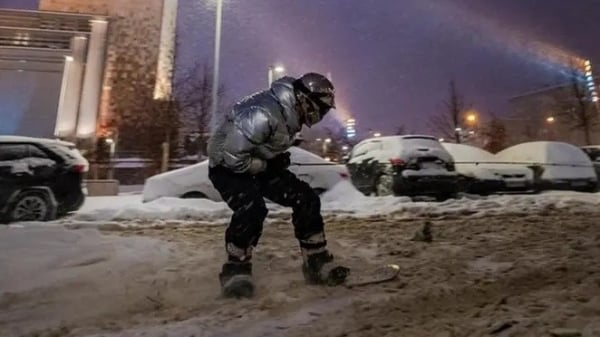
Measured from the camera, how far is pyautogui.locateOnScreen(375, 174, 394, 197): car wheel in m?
10.5

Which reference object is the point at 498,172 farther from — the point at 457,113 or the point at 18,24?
the point at 18,24

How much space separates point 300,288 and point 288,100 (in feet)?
4.41

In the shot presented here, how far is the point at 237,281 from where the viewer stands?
124 inches

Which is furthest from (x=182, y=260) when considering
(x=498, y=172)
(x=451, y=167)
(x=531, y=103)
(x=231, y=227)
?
(x=531, y=103)

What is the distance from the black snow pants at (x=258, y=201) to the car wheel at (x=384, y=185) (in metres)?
6.94

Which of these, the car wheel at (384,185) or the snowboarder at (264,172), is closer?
the snowboarder at (264,172)

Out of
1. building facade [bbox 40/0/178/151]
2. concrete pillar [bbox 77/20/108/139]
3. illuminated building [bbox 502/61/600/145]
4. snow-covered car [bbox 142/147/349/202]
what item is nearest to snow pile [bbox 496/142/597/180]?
snow-covered car [bbox 142/147/349/202]

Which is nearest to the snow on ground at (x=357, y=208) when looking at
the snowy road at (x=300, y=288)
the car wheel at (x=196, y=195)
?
the car wheel at (x=196, y=195)

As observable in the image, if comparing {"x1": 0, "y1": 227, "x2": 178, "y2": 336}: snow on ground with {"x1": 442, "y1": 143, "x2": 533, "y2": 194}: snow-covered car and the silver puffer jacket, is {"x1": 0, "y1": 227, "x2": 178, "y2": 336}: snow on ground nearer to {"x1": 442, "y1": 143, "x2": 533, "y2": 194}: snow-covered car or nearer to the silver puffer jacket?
the silver puffer jacket

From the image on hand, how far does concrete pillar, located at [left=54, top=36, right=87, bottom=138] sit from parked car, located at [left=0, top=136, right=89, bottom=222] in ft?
69.1

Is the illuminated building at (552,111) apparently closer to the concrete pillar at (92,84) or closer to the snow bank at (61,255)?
the concrete pillar at (92,84)

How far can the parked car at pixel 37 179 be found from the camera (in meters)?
7.76

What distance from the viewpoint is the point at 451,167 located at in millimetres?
10703

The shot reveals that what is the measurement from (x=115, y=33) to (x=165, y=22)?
3674 mm
